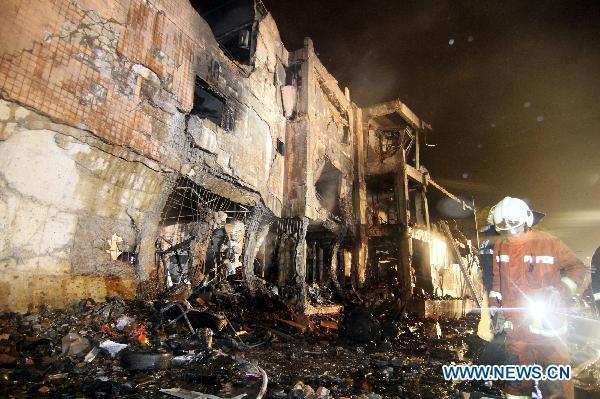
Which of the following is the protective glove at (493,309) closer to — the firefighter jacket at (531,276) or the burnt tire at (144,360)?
the firefighter jacket at (531,276)

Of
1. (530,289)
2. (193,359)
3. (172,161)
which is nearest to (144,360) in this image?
(193,359)

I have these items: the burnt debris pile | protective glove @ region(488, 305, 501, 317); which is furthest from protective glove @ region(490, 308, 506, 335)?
the burnt debris pile

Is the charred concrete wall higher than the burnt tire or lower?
higher

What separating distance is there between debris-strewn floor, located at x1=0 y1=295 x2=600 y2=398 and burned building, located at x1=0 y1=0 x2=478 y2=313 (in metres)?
0.70

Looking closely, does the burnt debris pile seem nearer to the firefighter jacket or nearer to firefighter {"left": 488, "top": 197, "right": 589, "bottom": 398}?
firefighter {"left": 488, "top": 197, "right": 589, "bottom": 398}

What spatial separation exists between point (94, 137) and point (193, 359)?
3409 mm

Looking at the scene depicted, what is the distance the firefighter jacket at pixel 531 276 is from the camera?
309 cm

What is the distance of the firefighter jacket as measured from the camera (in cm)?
309

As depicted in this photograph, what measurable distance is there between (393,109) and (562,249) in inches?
477

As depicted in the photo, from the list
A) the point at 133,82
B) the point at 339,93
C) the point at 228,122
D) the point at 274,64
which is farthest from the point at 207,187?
the point at 339,93

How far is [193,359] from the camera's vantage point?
13.0 ft

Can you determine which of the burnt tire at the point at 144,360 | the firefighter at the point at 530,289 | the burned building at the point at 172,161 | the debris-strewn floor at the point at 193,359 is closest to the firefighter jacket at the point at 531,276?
the firefighter at the point at 530,289

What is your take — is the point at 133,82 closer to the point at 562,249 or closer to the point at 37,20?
the point at 37,20

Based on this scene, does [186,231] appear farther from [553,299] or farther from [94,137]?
[553,299]
